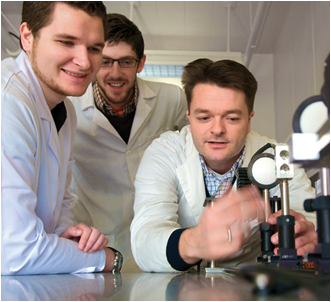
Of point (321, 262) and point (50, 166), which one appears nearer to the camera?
point (321, 262)

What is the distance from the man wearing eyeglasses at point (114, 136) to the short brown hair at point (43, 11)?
0.75 meters

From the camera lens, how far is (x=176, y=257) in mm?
1239

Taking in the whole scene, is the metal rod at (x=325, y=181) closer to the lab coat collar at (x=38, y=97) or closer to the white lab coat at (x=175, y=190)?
the white lab coat at (x=175, y=190)

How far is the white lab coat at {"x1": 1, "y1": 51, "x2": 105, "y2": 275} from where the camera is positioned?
1.08 m

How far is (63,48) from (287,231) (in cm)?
118

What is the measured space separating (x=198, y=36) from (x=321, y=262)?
489 cm

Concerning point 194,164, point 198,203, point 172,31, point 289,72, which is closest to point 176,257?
point 198,203

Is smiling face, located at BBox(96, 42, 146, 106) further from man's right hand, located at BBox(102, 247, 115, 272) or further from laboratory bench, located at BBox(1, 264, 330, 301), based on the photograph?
laboratory bench, located at BBox(1, 264, 330, 301)

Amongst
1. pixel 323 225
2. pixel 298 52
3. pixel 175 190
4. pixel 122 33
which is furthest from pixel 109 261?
pixel 298 52

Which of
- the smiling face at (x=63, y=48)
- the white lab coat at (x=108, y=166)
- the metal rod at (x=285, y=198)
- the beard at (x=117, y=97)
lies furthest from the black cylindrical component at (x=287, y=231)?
the beard at (x=117, y=97)

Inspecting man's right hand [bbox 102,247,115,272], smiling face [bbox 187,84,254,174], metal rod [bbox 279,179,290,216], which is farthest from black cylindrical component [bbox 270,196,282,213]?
man's right hand [bbox 102,247,115,272]

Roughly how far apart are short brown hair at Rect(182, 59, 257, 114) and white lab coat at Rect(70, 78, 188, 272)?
705 millimetres

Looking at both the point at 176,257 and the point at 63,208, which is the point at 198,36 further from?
the point at 176,257

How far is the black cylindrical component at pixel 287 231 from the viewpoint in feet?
2.91
